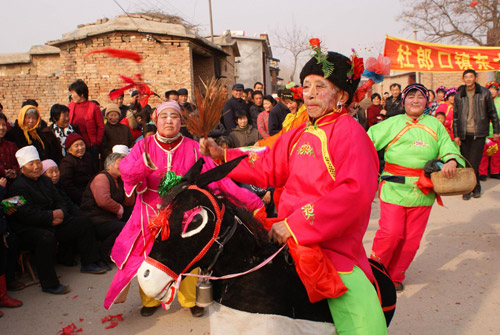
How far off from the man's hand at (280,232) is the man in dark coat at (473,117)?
823cm

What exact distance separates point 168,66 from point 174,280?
1291 centimetres

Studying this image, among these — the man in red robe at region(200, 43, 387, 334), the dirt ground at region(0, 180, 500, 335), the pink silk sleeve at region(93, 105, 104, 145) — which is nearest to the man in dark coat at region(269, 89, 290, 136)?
the dirt ground at region(0, 180, 500, 335)

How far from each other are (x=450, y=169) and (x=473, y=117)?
18.9ft

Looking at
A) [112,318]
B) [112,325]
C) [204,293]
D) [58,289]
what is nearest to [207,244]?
[204,293]

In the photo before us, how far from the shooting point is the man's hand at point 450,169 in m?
4.29

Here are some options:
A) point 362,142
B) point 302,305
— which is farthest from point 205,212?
point 362,142

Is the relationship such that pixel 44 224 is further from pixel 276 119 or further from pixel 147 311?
pixel 276 119

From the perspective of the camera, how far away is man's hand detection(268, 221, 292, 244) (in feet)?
7.14

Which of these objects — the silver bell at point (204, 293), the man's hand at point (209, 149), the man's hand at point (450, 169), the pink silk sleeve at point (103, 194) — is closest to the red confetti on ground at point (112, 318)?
the pink silk sleeve at point (103, 194)

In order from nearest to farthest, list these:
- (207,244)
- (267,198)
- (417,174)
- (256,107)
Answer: (207,244), (417,174), (267,198), (256,107)

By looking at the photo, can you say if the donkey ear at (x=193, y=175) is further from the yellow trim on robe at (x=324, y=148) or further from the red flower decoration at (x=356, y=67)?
the red flower decoration at (x=356, y=67)

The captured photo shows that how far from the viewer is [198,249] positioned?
2.10 meters

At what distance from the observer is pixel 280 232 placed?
2.19 metres

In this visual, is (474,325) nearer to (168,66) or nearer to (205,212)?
(205,212)
